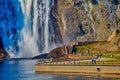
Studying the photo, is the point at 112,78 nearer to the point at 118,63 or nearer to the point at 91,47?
the point at 118,63

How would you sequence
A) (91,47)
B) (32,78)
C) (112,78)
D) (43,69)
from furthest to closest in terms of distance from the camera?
(91,47)
(43,69)
(32,78)
(112,78)

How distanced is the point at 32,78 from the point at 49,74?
25.6 feet

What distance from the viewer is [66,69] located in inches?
4899

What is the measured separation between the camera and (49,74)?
123625 millimetres

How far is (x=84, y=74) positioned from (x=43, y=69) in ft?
Answer: 48.9

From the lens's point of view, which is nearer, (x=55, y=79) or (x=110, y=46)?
(x=55, y=79)

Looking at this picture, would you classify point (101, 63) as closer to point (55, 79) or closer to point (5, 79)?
point (55, 79)

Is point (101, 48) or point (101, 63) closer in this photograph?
point (101, 63)

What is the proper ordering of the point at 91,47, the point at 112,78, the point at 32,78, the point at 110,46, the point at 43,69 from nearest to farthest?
1. the point at 112,78
2. the point at 32,78
3. the point at 43,69
4. the point at 110,46
5. the point at 91,47

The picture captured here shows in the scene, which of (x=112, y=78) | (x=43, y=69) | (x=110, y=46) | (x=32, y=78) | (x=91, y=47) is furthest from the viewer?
(x=91, y=47)

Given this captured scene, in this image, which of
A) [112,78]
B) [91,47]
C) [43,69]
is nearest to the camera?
[112,78]

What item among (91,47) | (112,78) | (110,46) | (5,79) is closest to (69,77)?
(112,78)

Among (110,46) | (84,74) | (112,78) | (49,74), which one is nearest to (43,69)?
(49,74)

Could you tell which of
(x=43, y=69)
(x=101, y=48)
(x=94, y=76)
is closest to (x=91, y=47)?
(x=101, y=48)
